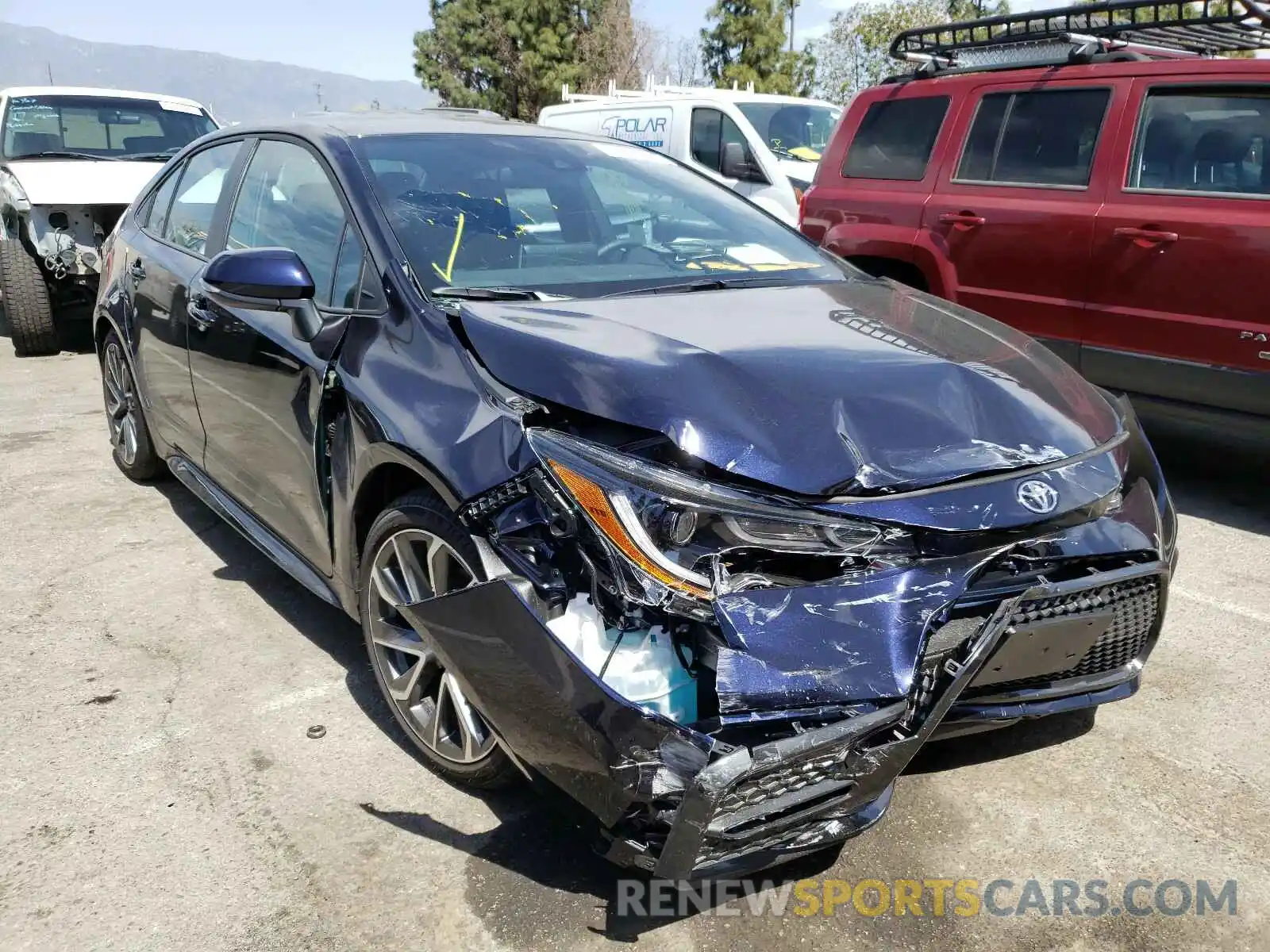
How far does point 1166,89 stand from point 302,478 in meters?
4.28

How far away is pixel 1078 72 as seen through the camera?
5.30 metres

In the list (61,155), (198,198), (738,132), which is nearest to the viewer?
(198,198)

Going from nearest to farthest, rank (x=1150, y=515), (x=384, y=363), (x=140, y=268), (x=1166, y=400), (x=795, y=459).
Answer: (x=795, y=459), (x=1150, y=515), (x=384, y=363), (x=140, y=268), (x=1166, y=400)

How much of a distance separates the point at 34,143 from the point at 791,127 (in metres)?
6.81

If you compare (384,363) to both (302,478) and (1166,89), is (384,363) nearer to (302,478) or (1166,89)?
(302,478)

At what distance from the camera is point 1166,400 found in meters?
4.91

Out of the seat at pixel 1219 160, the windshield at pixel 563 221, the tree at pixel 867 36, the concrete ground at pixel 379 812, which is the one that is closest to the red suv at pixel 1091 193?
the seat at pixel 1219 160

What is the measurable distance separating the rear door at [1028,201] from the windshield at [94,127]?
6.44 metres

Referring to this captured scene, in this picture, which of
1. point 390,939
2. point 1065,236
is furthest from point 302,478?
point 1065,236

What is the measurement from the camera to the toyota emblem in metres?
2.21

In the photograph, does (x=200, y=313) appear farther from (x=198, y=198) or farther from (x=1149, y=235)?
(x=1149, y=235)

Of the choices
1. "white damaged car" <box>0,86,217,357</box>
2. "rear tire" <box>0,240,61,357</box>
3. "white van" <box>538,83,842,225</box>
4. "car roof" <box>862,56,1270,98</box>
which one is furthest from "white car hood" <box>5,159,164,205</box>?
"car roof" <box>862,56,1270,98</box>

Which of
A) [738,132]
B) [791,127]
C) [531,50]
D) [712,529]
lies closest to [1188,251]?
[712,529]

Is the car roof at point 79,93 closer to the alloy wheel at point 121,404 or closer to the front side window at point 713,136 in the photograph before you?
the front side window at point 713,136
